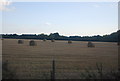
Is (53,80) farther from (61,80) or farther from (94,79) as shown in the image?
(94,79)

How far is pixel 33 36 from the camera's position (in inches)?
4818

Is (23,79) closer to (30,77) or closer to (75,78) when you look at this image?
(30,77)

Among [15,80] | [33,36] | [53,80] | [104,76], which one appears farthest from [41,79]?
[33,36]

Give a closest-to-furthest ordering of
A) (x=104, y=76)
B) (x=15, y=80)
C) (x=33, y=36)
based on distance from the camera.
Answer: (x=15, y=80)
(x=104, y=76)
(x=33, y=36)

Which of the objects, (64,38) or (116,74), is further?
(64,38)

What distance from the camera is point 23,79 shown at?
29.3ft

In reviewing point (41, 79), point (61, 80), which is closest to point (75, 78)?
point (61, 80)

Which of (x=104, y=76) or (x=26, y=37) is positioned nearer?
(x=104, y=76)

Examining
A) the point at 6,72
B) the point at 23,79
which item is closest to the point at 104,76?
the point at 23,79

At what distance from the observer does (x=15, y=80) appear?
8.40 metres

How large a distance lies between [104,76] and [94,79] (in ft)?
2.63

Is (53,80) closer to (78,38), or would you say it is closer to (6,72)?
(6,72)

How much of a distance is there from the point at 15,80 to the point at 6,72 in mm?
1074

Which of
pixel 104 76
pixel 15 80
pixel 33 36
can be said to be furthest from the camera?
pixel 33 36
